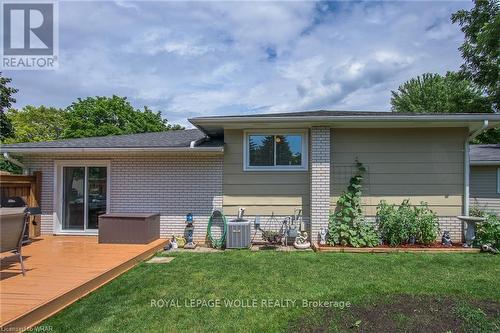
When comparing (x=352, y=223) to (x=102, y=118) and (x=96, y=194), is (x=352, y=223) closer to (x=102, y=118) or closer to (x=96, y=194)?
(x=96, y=194)

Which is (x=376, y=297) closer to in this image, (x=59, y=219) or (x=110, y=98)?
(x=59, y=219)

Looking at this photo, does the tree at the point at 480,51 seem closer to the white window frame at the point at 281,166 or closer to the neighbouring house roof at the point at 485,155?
the neighbouring house roof at the point at 485,155

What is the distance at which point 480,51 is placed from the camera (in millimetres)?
15250

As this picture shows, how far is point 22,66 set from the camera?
6934 mm

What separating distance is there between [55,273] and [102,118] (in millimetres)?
27234

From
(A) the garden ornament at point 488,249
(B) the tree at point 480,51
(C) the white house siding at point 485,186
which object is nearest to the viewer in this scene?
(A) the garden ornament at point 488,249

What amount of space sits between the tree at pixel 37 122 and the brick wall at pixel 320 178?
104 feet

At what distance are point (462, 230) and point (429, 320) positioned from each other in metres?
5.36

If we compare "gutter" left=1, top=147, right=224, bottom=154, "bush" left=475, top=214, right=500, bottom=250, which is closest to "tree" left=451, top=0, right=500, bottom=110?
"bush" left=475, top=214, right=500, bottom=250

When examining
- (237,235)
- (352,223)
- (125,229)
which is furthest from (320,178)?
(125,229)

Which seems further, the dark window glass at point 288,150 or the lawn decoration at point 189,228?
the dark window glass at point 288,150

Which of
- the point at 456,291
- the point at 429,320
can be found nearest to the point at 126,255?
the point at 429,320

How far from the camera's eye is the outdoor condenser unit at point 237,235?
7.17m

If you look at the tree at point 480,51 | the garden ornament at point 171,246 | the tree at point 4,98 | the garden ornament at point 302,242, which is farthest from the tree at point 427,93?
the tree at point 4,98
